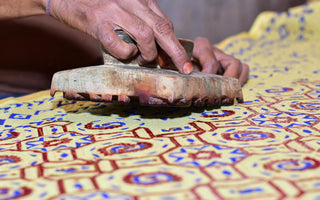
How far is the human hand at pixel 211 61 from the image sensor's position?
1442 mm

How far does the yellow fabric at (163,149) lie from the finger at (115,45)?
0.64ft

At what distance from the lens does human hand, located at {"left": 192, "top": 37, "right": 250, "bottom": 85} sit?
1.44 metres

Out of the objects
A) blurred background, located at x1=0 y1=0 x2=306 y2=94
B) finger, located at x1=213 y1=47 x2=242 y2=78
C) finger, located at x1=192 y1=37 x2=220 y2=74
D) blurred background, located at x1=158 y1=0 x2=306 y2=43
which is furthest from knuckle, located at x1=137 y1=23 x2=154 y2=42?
blurred background, located at x1=158 y1=0 x2=306 y2=43

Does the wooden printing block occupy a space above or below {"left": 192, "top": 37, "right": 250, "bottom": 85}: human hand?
below

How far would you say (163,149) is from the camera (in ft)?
2.76

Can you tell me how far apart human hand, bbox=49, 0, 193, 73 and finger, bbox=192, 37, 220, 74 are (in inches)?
13.9

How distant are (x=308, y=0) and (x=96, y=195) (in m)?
3.88

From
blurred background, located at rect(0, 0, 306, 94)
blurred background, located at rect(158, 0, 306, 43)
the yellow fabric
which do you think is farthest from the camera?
blurred background, located at rect(158, 0, 306, 43)

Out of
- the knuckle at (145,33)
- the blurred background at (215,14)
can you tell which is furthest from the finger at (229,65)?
the blurred background at (215,14)

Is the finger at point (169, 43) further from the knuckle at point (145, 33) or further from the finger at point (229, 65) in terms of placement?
the finger at point (229, 65)

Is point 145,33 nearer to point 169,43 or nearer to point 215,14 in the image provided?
point 169,43

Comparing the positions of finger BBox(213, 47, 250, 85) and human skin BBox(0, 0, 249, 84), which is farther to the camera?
finger BBox(213, 47, 250, 85)

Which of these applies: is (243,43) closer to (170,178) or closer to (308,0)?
(308,0)

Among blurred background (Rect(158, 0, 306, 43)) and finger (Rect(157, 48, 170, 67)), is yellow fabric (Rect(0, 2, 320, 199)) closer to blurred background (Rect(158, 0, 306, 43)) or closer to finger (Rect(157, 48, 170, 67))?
finger (Rect(157, 48, 170, 67))
